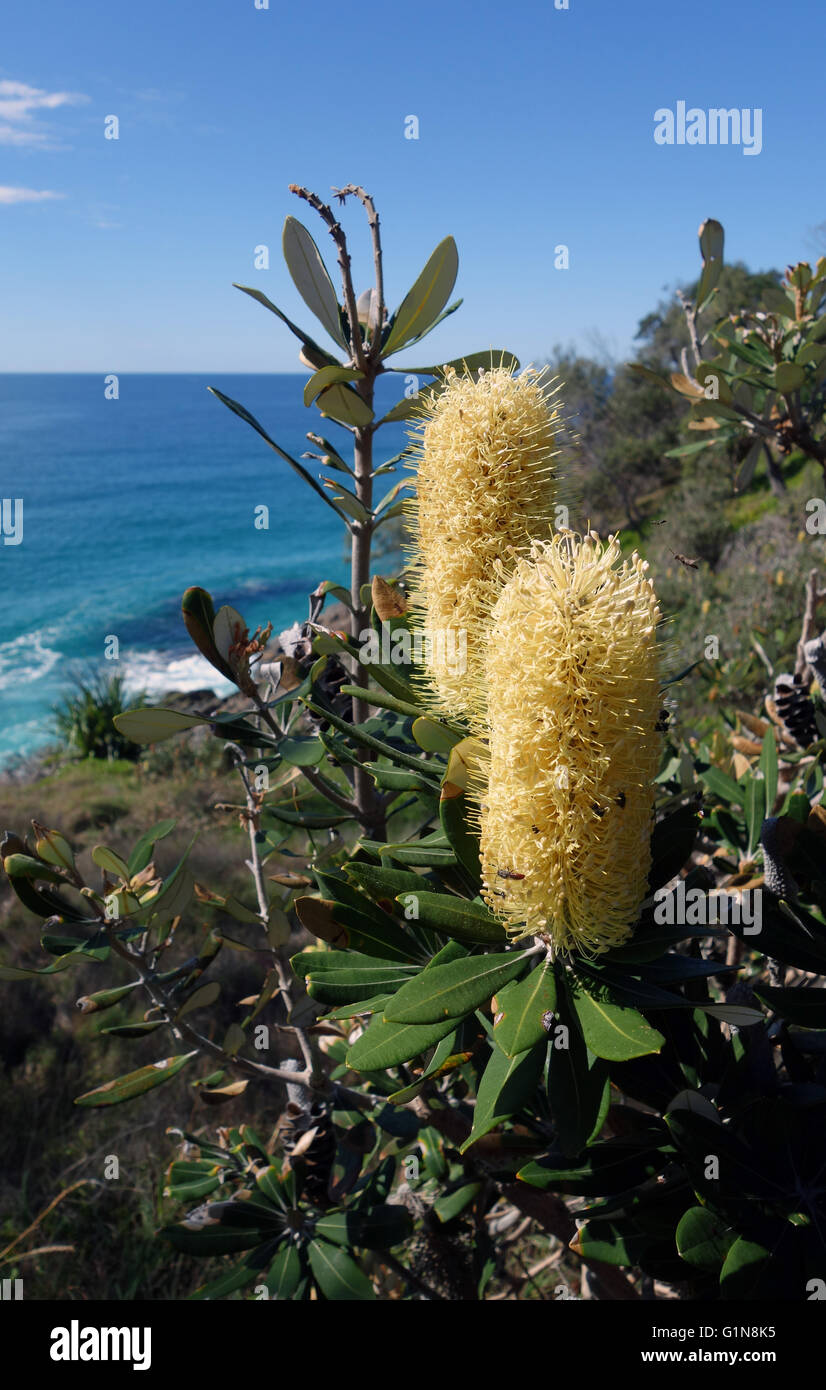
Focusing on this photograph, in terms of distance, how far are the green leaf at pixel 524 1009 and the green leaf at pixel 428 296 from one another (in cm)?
121

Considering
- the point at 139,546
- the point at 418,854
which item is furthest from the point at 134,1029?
the point at 139,546

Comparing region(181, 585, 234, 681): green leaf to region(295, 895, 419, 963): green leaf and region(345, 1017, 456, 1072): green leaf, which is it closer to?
region(295, 895, 419, 963): green leaf

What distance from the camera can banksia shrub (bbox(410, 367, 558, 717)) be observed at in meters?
1.44

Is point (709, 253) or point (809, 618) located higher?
point (709, 253)

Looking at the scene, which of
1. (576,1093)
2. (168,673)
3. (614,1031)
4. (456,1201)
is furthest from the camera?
(168,673)

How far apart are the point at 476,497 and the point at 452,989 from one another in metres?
0.83

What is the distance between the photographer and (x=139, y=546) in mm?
52000

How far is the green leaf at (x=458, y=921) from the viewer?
128cm

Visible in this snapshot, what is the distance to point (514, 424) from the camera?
4.70 ft

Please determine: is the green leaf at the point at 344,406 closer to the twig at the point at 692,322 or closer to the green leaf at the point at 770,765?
the green leaf at the point at 770,765

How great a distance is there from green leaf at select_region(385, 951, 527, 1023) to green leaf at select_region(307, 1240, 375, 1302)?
1271 mm

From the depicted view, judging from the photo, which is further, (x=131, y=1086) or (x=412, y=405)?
(x=131, y=1086)

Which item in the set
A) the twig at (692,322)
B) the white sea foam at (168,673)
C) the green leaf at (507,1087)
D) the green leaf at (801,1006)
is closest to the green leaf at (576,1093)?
the green leaf at (507,1087)

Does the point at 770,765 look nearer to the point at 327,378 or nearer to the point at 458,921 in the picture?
the point at 458,921
